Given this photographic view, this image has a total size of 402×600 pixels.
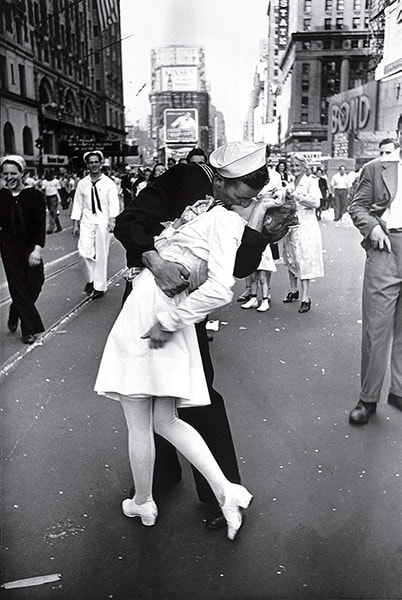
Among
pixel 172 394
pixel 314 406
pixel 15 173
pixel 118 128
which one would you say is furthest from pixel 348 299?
pixel 172 394

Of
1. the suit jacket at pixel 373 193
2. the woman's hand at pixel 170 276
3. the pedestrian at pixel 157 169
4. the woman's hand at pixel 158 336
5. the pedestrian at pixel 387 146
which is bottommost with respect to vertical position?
the woman's hand at pixel 158 336

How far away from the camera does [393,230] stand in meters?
3.23

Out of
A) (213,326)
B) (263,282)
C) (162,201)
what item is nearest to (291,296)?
(263,282)

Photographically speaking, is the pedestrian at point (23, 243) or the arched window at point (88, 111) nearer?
the arched window at point (88, 111)

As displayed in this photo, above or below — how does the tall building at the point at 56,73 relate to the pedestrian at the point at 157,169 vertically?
above

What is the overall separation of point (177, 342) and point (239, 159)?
0.64 metres

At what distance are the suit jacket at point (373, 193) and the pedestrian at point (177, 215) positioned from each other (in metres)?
1.19

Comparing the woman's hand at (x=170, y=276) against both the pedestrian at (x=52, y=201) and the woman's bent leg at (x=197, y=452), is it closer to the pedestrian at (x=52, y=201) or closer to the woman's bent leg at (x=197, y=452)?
the woman's bent leg at (x=197, y=452)

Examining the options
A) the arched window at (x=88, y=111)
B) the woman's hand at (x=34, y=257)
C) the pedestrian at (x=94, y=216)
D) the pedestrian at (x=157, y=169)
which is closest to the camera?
the arched window at (x=88, y=111)

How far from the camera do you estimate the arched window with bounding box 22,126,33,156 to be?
92.1 inches

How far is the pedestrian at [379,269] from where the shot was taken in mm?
3217

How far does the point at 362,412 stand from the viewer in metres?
3.43

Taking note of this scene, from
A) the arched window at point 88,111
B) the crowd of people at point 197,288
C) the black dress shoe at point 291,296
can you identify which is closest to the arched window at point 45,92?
the arched window at point 88,111

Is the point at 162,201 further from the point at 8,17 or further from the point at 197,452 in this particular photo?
the point at 197,452
